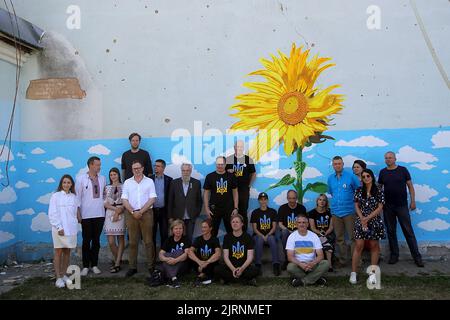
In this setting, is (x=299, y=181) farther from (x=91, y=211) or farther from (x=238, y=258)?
(x=91, y=211)

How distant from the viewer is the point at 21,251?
6.72m

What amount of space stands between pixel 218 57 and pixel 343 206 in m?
3.00

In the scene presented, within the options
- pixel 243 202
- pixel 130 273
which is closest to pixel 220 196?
pixel 243 202

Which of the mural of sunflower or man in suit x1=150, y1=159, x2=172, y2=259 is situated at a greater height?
the mural of sunflower

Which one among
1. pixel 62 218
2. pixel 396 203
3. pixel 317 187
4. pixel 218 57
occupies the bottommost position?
pixel 62 218

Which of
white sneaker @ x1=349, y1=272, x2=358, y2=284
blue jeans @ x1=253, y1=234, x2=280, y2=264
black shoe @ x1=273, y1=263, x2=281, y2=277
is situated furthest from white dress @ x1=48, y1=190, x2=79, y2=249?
white sneaker @ x1=349, y1=272, x2=358, y2=284

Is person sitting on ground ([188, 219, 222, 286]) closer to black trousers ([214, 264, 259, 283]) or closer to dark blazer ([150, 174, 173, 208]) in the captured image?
black trousers ([214, 264, 259, 283])

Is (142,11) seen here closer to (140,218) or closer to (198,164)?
(198,164)

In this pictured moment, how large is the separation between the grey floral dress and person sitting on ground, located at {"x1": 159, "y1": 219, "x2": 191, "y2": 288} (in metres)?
2.21

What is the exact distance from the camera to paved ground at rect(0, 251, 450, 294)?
5582 mm

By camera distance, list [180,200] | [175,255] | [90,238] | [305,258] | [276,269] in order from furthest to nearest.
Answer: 1. [180,200]
2. [90,238]
3. [276,269]
4. [175,255]
5. [305,258]

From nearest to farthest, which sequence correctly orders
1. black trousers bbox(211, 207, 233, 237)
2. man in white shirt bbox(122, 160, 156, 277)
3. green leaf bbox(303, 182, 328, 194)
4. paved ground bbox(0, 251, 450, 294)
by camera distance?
paved ground bbox(0, 251, 450, 294), man in white shirt bbox(122, 160, 156, 277), black trousers bbox(211, 207, 233, 237), green leaf bbox(303, 182, 328, 194)

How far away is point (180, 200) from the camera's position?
6.10m
